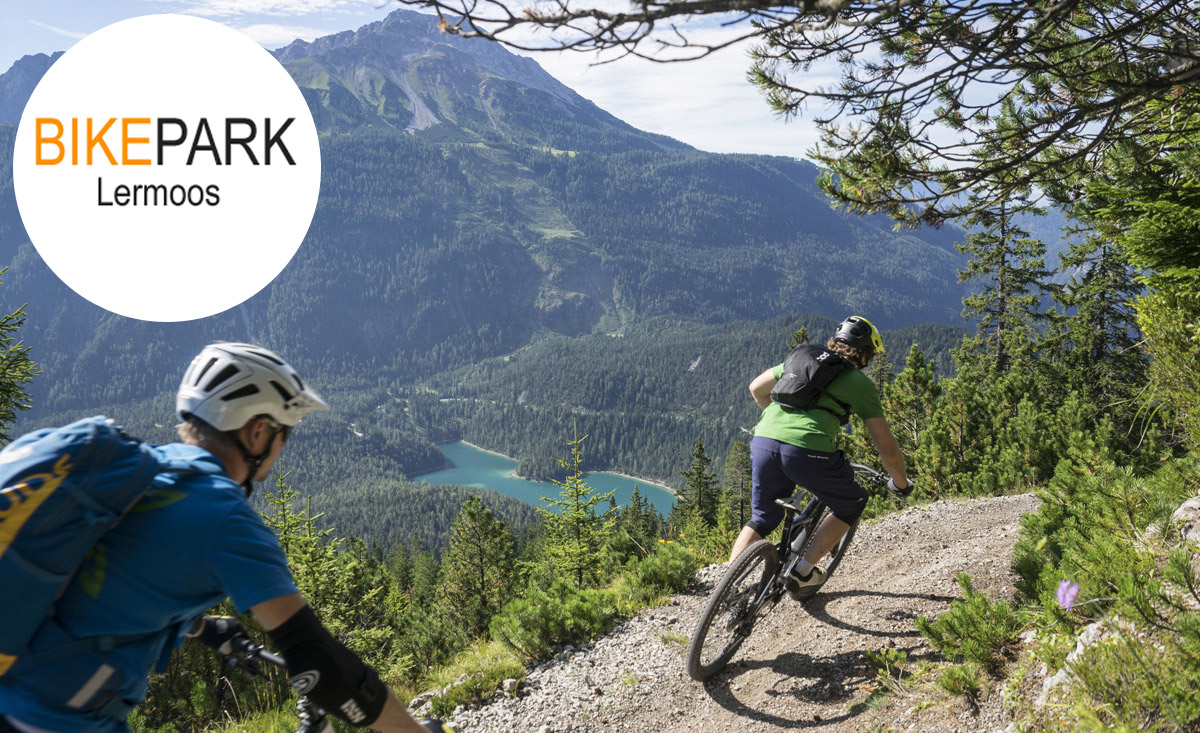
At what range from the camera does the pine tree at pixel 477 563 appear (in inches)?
1224

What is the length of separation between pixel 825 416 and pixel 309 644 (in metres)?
3.88

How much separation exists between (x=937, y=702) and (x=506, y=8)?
4597 mm

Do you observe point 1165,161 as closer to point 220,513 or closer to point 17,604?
point 220,513

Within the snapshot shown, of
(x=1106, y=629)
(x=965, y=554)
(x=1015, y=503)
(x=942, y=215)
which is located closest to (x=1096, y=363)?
(x=1015, y=503)

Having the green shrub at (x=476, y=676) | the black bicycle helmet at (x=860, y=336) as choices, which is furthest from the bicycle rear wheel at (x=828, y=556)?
the green shrub at (x=476, y=676)

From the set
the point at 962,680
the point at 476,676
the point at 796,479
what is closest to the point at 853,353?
the point at 796,479

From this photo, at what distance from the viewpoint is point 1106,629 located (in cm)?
330

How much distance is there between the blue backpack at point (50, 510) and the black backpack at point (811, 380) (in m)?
4.11

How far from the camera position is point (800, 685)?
198 inches

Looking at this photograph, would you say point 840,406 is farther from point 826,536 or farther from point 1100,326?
point 1100,326

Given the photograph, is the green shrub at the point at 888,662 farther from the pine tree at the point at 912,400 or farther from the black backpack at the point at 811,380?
the pine tree at the point at 912,400

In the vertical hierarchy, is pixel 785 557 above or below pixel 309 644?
below

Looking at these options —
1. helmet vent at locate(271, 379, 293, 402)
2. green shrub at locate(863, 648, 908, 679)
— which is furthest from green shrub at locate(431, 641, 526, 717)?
helmet vent at locate(271, 379, 293, 402)

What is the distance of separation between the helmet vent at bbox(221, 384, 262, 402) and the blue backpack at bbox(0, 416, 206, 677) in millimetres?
563
